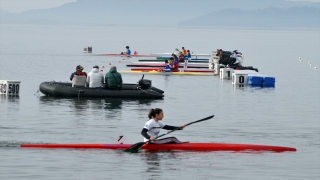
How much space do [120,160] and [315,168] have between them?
575 cm

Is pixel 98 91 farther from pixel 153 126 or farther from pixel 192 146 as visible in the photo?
pixel 153 126

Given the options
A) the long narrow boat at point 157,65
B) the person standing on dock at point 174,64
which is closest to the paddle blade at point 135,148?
the person standing on dock at point 174,64

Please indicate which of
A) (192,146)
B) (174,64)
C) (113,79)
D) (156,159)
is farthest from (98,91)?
(174,64)

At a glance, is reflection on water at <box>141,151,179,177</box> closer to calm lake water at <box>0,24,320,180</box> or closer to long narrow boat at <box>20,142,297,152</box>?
calm lake water at <box>0,24,320,180</box>

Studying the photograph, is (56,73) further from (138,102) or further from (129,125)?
(129,125)

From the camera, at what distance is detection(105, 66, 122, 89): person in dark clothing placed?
38312 mm

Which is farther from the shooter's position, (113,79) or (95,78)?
(113,79)

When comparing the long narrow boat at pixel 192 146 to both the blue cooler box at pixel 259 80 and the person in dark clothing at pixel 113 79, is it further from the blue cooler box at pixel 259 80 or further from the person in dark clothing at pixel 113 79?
the blue cooler box at pixel 259 80

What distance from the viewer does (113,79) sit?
38656mm

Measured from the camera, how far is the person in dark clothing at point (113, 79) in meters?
38.3

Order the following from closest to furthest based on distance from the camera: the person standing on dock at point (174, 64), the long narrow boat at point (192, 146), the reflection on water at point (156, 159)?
1. the reflection on water at point (156, 159)
2. the long narrow boat at point (192, 146)
3. the person standing on dock at point (174, 64)

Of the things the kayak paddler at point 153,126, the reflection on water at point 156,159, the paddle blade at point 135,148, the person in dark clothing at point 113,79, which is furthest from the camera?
the person in dark clothing at point 113,79

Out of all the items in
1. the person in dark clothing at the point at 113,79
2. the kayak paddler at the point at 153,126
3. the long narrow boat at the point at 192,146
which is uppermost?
the person in dark clothing at the point at 113,79

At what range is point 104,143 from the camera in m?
27.1
